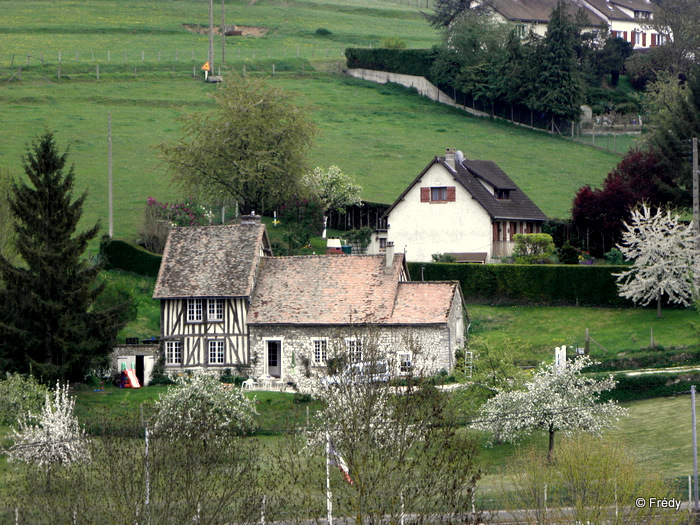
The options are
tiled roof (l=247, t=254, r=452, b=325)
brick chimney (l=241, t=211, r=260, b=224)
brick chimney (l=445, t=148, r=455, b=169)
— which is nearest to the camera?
tiled roof (l=247, t=254, r=452, b=325)

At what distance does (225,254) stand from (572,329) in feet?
53.3

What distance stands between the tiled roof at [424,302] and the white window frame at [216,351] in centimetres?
763

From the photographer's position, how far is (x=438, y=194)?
63719mm

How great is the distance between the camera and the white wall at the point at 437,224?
6291cm

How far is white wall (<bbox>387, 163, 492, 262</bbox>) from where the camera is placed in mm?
62906

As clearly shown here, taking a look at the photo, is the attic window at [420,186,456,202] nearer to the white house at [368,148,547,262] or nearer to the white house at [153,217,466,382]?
the white house at [368,148,547,262]

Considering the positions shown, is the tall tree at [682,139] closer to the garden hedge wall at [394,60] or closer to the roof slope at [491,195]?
the roof slope at [491,195]

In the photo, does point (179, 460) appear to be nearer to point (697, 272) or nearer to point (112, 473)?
point (112, 473)

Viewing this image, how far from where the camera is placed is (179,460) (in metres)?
24.2

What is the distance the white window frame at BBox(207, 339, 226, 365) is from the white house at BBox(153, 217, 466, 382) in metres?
0.04

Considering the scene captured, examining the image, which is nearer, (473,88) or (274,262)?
(274,262)

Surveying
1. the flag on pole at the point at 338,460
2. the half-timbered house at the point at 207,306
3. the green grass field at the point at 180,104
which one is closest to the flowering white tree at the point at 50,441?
the flag on pole at the point at 338,460

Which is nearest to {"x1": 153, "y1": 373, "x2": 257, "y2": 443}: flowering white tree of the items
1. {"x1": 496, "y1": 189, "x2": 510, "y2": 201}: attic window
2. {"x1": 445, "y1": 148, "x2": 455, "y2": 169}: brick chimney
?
{"x1": 445, "y1": 148, "x2": 455, "y2": 169}: brick chimney

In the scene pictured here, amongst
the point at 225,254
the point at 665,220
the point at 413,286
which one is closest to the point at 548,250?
the point at 665,220
